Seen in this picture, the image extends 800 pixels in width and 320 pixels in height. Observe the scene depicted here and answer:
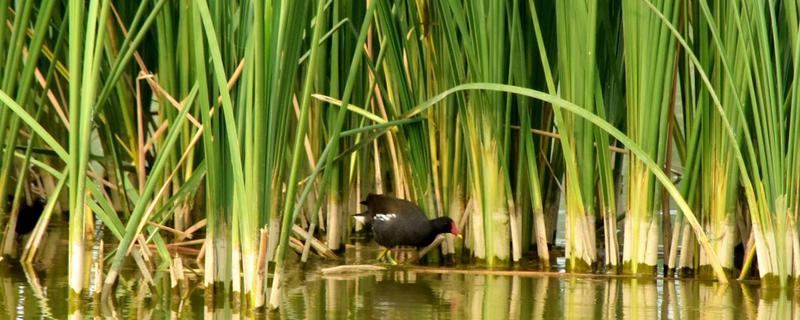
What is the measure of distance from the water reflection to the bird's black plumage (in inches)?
13.4

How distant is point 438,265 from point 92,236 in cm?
180

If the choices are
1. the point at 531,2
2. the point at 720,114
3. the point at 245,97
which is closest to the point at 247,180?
the point at 245,97

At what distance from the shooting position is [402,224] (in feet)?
21.4

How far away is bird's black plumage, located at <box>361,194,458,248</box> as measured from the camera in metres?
6.45

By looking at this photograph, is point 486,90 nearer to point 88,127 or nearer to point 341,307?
point 341,307

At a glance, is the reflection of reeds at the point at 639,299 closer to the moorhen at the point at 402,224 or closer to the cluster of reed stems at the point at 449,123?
the cluster of reed stems at the point at 449,123

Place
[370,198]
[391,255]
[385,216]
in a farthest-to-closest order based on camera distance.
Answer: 1. [391,255]
2. [370,198]
3. [385,216]

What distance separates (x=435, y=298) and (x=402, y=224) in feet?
3.63

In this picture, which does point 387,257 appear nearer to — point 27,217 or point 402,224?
point 402,224

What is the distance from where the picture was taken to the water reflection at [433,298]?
4.89 metres

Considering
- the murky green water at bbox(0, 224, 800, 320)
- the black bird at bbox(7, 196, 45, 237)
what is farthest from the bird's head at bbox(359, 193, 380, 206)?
the black bird at bbox(7, 196, 45, 237)

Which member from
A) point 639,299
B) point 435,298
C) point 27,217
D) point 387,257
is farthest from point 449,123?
point 27,217

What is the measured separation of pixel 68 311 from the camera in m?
4.75

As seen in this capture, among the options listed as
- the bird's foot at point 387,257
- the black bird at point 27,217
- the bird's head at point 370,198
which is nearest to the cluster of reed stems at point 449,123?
the bird's head at point 370,198
